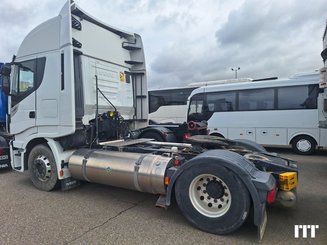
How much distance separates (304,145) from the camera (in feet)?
32.2

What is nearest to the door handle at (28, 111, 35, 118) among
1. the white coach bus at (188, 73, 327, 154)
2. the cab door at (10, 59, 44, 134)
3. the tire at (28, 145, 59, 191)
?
the cab door at (10, 59, 44, 134)

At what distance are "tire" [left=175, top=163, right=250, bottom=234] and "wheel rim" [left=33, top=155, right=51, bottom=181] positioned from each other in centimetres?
295

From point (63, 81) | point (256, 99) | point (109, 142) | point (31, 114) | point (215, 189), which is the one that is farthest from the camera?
point (256, 99)

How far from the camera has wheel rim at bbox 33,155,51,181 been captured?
517 cm

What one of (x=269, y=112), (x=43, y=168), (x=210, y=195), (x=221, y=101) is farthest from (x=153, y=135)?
(x=269, y=112)

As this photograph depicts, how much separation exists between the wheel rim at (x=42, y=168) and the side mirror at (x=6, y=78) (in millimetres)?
1626

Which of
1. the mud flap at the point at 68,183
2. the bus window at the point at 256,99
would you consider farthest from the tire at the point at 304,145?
the mud flap at the point at 68,183

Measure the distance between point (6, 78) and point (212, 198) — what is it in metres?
4.88

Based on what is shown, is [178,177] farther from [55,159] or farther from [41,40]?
[41,40]

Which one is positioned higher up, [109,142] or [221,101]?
[221,101]

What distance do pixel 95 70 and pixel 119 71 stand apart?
31.9 inches

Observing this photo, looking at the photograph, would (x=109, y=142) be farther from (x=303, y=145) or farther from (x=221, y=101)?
(x=303, y=145)

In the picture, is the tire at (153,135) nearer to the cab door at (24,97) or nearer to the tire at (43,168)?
the tire at (43,168)

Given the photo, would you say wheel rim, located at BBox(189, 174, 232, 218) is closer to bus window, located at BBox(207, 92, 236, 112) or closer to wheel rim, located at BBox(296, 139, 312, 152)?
wheel rim, located at BBox(296, 139, 312, 152)
